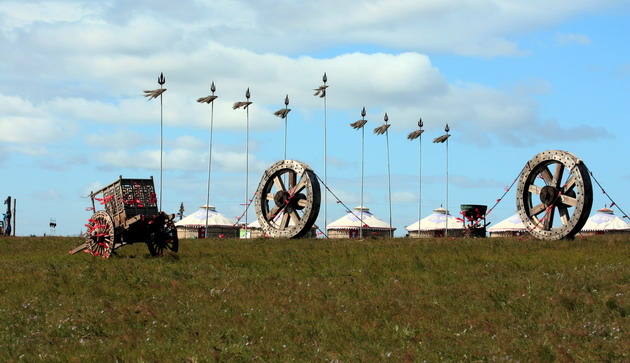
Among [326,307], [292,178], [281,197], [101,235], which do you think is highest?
[292,178]

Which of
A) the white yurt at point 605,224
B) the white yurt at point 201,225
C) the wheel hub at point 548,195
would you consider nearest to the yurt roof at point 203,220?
the white yurt at point 201,225

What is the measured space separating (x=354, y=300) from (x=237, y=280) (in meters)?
5.10

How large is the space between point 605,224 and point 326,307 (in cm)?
6704

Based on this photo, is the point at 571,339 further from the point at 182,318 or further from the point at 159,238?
the point at 159,238

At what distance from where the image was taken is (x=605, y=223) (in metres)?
81.8

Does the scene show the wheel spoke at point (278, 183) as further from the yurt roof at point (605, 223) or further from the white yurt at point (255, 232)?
the yurt roof at point (605, 223)

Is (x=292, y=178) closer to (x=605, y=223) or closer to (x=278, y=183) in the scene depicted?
(x=278, y=183)

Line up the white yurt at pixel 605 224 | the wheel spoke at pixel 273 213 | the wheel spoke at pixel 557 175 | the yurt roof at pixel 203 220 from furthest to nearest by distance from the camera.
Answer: the yurt roof at pixel 203 220 → the white yurt at pixel 605 224 → the wheel spoke at pixel 273 213 → the wheel spoke at pixel 557 175

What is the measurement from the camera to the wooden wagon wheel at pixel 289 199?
41.1 metres

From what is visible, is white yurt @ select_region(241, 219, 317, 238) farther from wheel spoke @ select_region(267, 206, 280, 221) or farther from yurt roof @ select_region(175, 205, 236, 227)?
wheel spoke @ select_region(267, 206, 280, 221)

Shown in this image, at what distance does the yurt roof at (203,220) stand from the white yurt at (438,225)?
19.1m

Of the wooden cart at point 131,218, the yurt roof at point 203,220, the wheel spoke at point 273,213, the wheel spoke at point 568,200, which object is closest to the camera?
the wooden cart at point 131,218

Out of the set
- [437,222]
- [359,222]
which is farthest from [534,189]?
[437,222]

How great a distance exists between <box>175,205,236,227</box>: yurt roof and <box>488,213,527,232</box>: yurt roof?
27.5 meters
